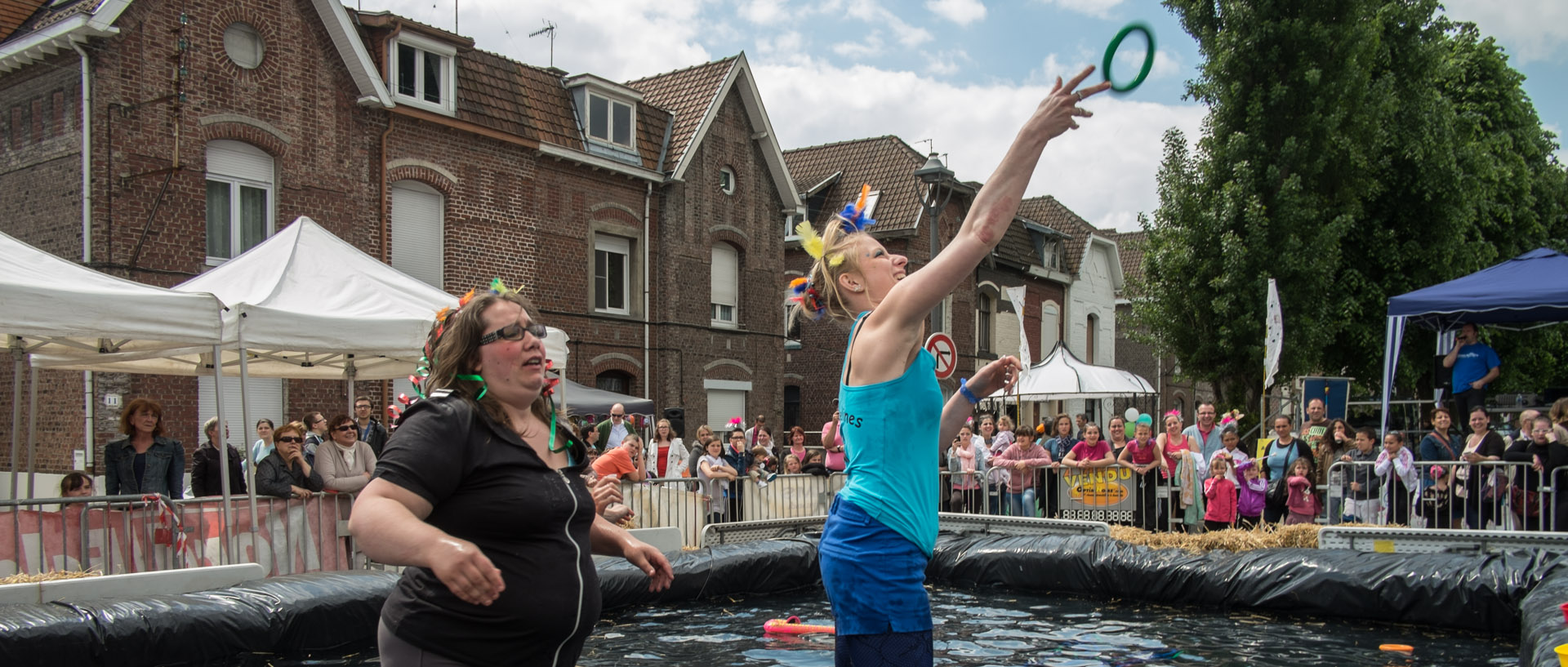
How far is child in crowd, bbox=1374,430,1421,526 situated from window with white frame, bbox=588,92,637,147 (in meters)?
16.8

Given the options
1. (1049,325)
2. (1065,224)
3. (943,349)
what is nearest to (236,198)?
(943,349)

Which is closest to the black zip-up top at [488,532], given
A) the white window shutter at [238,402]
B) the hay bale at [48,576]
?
the hay bale at [48,576]

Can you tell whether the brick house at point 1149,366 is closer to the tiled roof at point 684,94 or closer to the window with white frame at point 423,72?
the tiled roof at point 684,94

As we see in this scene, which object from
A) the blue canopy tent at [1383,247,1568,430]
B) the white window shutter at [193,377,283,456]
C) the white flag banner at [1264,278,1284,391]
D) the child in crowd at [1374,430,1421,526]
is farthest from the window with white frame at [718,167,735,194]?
the child in crowd at [1374,430,1421,526]

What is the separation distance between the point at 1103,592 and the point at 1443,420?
4135 millimetres

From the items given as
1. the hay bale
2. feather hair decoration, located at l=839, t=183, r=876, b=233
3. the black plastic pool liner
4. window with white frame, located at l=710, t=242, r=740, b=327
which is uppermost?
window with white frame, located at l=710, t=242, r=740, b=327

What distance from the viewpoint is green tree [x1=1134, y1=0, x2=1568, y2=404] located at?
72.1ft

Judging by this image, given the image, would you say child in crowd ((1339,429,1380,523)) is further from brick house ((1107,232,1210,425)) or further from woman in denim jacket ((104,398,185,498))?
brick house ((1107,232,1210,425))

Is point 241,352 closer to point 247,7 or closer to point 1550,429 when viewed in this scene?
point 247,7

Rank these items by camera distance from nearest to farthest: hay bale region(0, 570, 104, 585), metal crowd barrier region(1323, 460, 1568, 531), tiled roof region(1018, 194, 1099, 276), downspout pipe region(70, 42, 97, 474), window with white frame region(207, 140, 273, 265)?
hay bale region(0, 570, 104, 585), metal crowd barrier region(1323, 460, 1568, 531), downspout pipe region(70, 42, 97, 474), window with white frame region(207, 140, 273, 265), tiled roof region(1018, 194, 1099, 276)

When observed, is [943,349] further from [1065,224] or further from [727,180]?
[1065,224]

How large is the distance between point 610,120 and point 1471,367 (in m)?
16.6

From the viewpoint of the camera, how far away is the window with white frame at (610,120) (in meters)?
23.5

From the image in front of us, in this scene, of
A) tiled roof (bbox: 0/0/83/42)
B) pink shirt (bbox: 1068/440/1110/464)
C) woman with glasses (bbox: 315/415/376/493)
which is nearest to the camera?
woman with glasses (bbox: 315/415/376/493)
